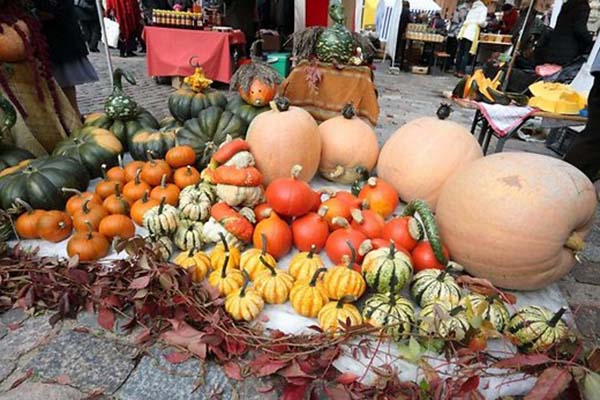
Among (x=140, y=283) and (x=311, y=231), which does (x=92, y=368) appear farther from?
(x=311, y=231)

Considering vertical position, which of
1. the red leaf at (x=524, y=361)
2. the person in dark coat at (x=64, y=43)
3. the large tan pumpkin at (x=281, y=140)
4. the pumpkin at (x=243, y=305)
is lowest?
the pumpkin at (x=243, y=305)

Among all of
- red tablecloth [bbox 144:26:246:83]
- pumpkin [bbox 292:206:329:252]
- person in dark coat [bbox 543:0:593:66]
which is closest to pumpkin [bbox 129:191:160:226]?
pumpkin [bbox 292:206:329:252]

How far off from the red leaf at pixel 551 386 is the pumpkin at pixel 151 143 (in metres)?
2.71

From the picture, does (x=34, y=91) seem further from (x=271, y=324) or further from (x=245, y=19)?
(x=245, y=19)

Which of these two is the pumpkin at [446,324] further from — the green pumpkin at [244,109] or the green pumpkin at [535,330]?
the green pumpkin at [244,109]

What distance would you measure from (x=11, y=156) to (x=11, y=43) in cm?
75

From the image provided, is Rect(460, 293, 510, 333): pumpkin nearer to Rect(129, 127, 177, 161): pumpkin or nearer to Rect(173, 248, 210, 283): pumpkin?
Rect(173, 248, 210, 283): pumpkin

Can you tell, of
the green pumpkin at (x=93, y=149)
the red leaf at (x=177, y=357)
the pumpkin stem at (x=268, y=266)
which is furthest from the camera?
the green pumpkin at (x=93, y=149)

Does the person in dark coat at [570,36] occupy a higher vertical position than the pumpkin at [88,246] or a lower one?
Result: higher

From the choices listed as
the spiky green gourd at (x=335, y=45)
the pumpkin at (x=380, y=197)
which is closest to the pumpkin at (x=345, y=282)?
the pumpkin at (x=380, y=197)

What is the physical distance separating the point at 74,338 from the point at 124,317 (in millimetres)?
211

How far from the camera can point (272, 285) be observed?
1680 millimetres

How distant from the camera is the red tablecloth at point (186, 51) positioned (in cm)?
627

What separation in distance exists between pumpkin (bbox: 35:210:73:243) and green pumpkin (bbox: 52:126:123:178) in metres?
0.72
